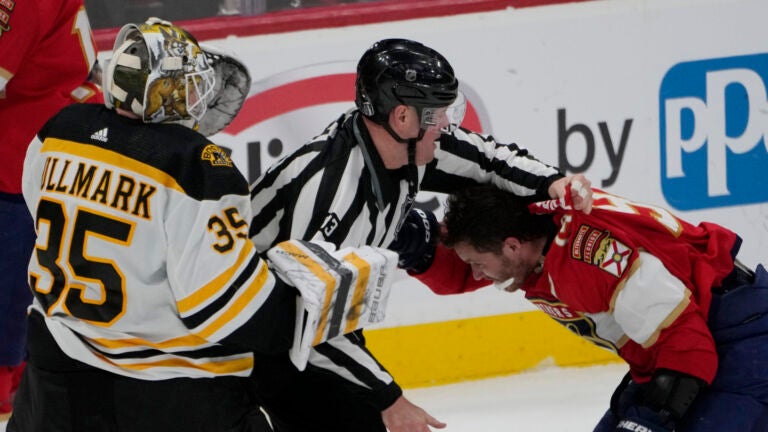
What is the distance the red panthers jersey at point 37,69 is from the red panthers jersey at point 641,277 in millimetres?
1320

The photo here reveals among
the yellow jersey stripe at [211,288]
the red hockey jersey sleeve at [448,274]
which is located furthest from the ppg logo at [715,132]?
the yellow jersey stripe at [211,288]

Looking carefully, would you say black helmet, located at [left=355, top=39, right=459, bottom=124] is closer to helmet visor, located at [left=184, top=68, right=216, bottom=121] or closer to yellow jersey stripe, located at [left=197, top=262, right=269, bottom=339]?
helmet visor, located at [left=184, top=68, right=216, bottom=121]

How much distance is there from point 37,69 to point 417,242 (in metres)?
1.09

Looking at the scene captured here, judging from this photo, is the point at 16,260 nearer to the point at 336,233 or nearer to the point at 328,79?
the point at 328,79

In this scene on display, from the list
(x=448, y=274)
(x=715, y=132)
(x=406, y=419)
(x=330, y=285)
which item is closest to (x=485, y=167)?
(x=448, y=274)

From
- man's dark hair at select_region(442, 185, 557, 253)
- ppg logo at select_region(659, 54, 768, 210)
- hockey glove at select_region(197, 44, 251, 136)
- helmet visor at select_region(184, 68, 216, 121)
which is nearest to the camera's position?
helmet visor at select_region(184, 68, 216, 121)

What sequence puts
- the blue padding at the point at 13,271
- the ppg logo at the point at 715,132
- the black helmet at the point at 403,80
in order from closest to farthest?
the black helmet at the point at 403,80 → the blue padding at the point at 13,271 → the ppg logo at the point at 715,132

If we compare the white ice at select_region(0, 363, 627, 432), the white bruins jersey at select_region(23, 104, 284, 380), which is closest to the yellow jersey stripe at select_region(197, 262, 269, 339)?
the white bruins jersey at select_region(23, 104, 284, 380)

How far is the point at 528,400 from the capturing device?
13.0 ft

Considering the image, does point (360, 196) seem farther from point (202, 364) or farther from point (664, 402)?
point (664, 402)

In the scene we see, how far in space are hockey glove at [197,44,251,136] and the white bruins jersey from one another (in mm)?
304

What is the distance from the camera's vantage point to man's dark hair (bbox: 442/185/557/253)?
2.65 m

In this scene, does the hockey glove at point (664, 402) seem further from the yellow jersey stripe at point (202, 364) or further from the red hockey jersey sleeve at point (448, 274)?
the yellow jersey stripe at point (202, 364)

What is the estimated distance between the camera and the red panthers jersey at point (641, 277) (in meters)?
2.42
